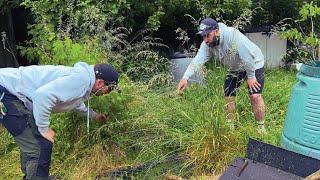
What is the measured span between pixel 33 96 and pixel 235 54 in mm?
2312

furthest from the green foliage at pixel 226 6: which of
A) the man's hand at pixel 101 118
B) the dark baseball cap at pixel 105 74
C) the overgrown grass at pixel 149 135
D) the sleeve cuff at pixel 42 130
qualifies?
the sleeve cuff at pixel 42 130

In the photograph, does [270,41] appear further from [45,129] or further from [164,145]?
[45,129]

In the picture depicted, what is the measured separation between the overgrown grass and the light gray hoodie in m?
0.19

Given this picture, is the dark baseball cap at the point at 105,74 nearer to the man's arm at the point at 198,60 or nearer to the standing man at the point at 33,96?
the standing man at the point at 33,96

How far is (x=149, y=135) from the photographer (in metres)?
4.94

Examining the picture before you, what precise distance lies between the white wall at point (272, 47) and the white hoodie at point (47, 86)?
273 inches

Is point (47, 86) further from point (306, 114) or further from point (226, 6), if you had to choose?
point (226, 6)

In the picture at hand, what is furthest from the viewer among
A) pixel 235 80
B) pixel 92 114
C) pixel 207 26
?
pixel 235 80

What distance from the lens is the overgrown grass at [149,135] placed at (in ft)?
15.3

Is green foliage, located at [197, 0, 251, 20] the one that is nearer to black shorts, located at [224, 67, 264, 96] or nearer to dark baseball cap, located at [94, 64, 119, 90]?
black shorts, located at [224, 67, 264, 96]

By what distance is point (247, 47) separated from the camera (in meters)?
5.24

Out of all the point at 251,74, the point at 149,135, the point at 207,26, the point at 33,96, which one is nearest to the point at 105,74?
the point at 33,96

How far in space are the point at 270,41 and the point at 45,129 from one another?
24.5 ft

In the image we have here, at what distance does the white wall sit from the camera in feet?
34.2
